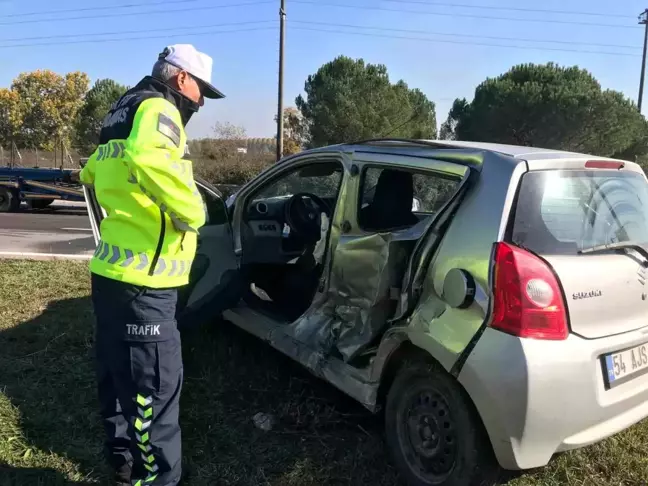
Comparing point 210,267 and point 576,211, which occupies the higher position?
point 576,211

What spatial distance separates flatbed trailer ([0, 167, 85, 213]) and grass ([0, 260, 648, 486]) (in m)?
12.1

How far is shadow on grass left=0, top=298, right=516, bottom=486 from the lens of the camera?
285 centimetres

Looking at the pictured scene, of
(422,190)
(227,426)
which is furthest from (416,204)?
(227,426)

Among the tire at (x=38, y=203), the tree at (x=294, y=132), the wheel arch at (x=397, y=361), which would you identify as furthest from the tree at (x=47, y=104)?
the wheel arch at (x=397, y=361)

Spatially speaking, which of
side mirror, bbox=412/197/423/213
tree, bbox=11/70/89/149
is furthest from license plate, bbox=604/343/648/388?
tree, bbox=11/70/89/149

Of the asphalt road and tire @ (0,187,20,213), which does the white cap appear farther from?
tire @ (0,187,20,213)

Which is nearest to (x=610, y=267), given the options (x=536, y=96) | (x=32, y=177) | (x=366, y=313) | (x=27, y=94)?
(x=366, y=313)

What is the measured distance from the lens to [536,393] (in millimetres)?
2164

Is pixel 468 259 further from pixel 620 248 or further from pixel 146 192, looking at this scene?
pixel 146 192

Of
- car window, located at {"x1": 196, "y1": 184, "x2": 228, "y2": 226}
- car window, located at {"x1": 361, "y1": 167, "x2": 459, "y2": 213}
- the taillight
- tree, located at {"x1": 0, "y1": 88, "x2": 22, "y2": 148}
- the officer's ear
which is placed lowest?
the taillight

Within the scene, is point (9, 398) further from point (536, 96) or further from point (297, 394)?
point (536, 96)

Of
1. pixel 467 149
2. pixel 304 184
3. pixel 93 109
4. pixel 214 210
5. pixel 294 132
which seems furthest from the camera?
pixel 93 109

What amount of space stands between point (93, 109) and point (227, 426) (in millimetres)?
45895

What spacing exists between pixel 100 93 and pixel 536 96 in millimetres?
33558
